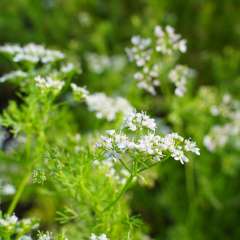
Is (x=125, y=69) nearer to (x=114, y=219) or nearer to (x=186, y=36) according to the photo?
(x=186, y=36)

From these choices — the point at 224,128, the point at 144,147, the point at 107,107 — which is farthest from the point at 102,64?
the point at 144,147

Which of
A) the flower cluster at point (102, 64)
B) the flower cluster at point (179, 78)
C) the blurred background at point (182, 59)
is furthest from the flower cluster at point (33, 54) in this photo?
the flower cluster at point (102, 64)

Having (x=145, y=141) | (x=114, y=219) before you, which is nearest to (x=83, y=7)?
(x=114, y=219)

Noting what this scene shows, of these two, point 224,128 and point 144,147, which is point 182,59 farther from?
point 144,147

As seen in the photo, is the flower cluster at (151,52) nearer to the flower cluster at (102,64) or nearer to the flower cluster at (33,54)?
the flower cluster at (33,54)

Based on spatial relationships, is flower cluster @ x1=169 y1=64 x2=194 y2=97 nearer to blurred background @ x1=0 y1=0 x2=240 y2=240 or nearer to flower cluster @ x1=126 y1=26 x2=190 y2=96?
flower cluster @ x1=126 y1=26 x2=190 y2=96

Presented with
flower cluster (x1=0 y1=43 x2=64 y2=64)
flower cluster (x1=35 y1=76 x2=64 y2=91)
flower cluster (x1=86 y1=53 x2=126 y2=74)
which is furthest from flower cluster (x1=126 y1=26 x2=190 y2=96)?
flower cluster (x1=86 y1=53 x2=126 y2=74)
